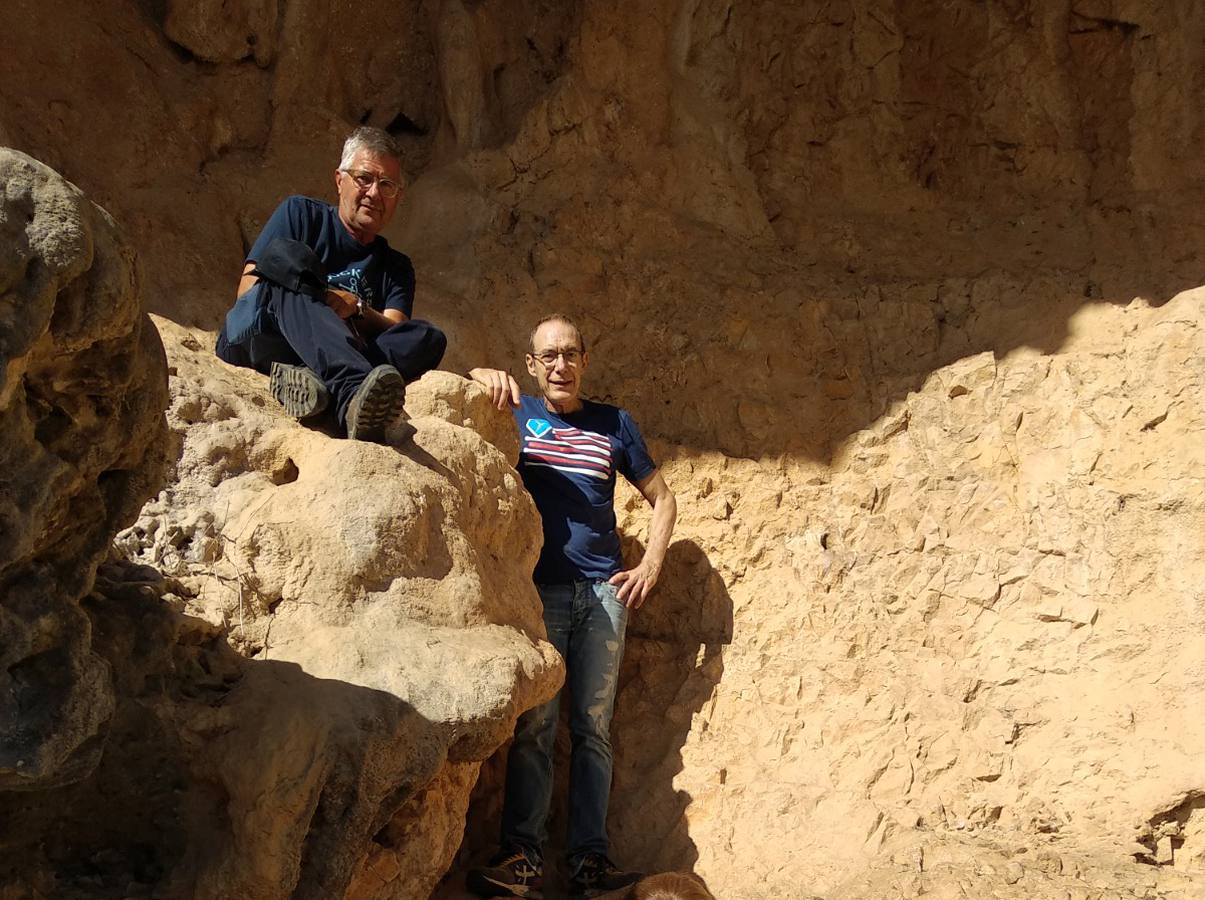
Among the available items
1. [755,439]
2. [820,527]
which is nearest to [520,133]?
[755,439]

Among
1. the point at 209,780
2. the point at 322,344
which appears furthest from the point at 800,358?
the point at 209,780

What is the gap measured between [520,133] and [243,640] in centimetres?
343

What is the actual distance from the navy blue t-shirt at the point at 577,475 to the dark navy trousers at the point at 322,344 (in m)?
0.51

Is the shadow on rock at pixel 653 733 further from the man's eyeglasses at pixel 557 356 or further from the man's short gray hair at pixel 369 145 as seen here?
the man's short gray hair at pixel 369 145

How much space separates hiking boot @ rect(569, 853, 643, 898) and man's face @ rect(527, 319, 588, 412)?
60.9 inches

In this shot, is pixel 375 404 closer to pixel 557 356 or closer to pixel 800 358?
pixel 557 356

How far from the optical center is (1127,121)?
588 cm

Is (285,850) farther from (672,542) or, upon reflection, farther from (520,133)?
(520,133)

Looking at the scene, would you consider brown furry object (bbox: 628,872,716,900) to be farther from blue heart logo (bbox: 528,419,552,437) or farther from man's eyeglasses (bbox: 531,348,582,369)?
man's eyeglasses (bbox: 531,348,582,369)

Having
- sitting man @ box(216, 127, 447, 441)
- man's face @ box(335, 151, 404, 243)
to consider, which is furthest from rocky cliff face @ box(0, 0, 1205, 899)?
man's face @ box(335, 151, 404, 243)

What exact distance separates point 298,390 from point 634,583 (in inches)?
51.8

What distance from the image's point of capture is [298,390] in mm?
3896

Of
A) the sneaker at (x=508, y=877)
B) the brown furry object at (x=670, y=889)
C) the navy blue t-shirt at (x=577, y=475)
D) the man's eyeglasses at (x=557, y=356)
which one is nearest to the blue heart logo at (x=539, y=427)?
the navy blue t-shirt at (x=577, y=475)

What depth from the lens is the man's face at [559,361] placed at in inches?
187
